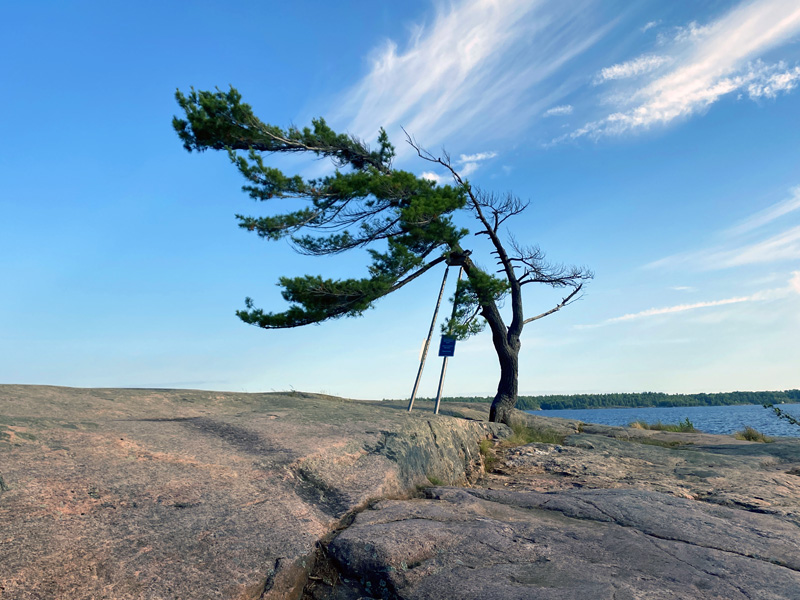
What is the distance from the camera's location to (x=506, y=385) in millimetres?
13703

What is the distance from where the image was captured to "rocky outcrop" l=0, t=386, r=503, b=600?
2.89 m

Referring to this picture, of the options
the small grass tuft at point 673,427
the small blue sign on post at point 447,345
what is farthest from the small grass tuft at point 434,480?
the small grass tuft at point 673,427

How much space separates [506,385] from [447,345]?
1878 millimetres

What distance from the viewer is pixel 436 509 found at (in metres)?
4.18

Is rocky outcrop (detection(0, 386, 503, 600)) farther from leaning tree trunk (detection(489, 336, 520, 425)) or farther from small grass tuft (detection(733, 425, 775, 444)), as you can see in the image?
small grass tuft (detection(733, 425, 775, 444))

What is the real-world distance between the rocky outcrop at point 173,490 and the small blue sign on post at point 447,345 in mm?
7344

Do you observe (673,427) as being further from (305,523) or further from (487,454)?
(305,523)

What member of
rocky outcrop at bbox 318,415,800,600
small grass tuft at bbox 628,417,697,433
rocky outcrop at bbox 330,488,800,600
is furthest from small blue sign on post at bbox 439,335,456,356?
rocky outcrop at bbox 330,488,800,600

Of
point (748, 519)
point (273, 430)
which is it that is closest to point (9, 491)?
point (273, 430)

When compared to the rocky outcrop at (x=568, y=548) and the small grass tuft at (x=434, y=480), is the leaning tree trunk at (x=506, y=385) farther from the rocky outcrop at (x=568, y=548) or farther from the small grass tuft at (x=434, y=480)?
the small grass tuft at (x=434, y=480)

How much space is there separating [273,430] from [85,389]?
2830 millimetres

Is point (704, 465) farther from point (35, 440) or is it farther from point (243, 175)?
point (243, 175)

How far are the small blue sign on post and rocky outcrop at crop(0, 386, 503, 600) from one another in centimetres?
734

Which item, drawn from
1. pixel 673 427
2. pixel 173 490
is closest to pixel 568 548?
pixel 173 490
